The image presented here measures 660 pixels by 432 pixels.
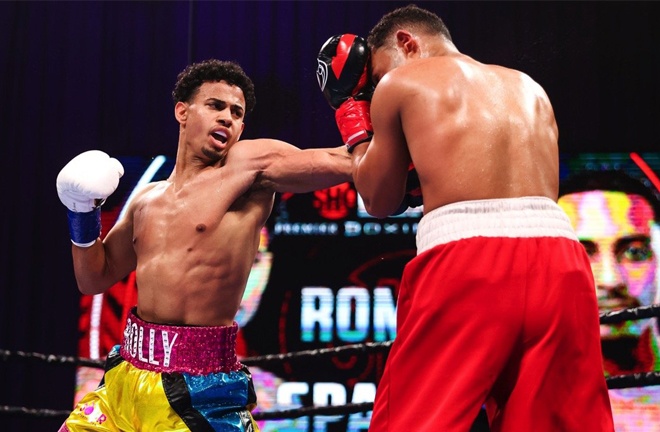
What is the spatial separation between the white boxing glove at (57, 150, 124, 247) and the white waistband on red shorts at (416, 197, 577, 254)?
3.99 feet

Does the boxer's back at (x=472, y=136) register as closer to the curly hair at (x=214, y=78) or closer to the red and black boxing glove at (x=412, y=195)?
the red and black boxing glove at (x=412, y=195)

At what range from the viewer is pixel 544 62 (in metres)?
3.99

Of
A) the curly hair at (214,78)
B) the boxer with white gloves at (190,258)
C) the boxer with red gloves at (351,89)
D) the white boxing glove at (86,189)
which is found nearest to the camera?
the boxer with red gloves at (351,89)

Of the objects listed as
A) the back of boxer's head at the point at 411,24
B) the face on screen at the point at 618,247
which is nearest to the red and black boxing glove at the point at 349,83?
the back of boxer's head at the point at 411,24

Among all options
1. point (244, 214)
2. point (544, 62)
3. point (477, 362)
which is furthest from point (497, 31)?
point (477, 362)

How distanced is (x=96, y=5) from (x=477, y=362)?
148 inches

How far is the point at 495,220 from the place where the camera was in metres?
1.39

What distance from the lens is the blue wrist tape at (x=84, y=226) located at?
2.30 metres

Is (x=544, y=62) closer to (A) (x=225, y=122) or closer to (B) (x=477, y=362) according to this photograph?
(A) (x=225, y=122)

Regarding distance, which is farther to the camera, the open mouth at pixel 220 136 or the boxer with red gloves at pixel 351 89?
the open mouth at pixel 220 136

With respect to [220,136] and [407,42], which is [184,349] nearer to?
[220,136]

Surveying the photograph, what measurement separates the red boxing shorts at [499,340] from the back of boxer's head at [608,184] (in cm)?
260

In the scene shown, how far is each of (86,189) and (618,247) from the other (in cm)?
272

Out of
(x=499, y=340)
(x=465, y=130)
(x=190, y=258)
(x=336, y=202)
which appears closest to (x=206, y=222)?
(x=190, y=258)
